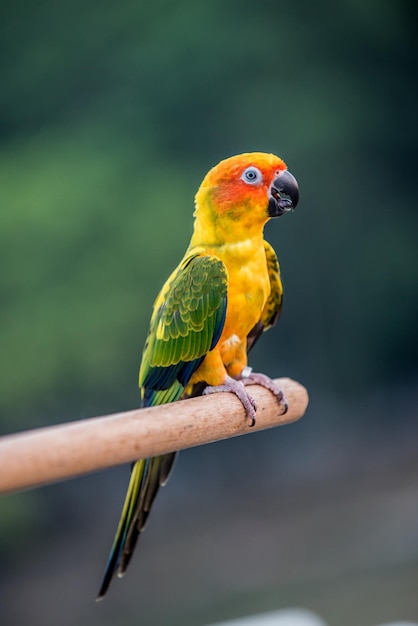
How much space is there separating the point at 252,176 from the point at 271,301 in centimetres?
26

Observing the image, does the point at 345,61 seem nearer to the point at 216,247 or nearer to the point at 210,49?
the point at 210,49

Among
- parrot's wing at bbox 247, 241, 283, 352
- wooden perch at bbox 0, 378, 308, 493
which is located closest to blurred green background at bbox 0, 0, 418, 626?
parrot's wing at bbox 247, 241, 283, 352

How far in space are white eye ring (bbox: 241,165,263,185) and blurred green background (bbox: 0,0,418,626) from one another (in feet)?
3.55

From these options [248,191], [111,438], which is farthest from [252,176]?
[111,438]

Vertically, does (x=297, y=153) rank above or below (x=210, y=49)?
below

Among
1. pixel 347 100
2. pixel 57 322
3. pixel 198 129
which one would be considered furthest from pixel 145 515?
pixel 347 100

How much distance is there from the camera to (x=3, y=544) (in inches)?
89.0

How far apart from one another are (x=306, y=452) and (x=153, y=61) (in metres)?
1.57

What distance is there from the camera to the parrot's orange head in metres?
1.20

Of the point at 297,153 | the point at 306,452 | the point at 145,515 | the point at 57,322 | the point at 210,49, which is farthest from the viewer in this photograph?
the point at 306,452

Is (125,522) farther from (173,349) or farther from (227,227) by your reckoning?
(227,227)

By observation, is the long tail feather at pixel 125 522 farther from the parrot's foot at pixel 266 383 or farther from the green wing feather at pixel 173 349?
the parrot's foot at pixel 266 383

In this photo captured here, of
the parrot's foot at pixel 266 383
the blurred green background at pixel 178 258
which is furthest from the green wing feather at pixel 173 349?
the blurred green background at pixel 178 258

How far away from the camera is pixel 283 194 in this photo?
121cm
